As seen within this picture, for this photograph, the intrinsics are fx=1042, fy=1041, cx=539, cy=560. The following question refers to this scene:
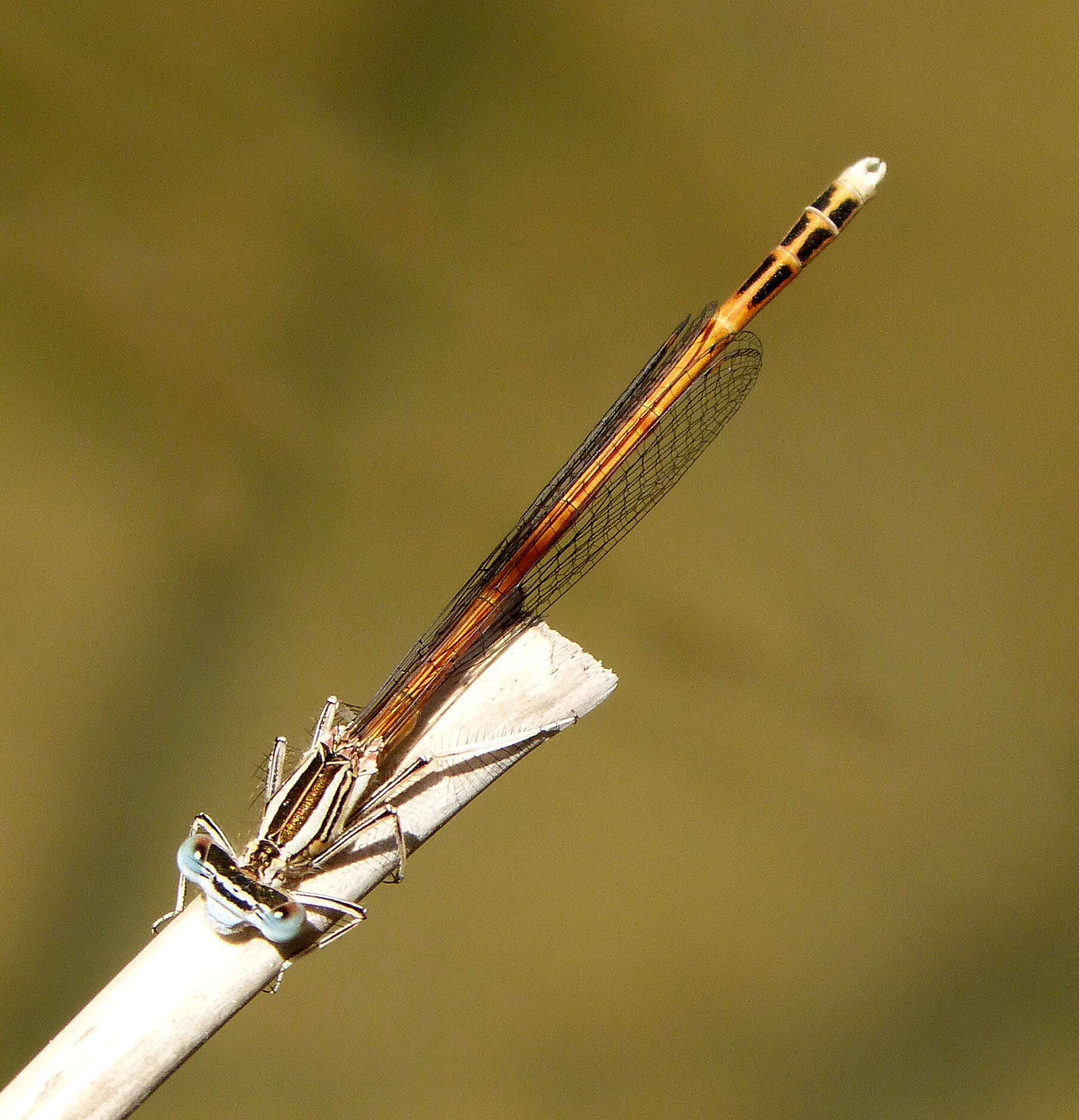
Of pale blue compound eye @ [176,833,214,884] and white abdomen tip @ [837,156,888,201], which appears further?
white abdomen tip @ [837,156,888,201]

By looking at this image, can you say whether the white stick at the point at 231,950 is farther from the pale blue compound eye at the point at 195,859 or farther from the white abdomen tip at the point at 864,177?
the white abdomen tip at the point at 864,177

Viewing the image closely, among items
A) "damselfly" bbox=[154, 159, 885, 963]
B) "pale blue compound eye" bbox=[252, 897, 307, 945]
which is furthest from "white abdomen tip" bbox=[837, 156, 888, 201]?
"pale blue compound eye" bbox=[252, 897, 307, 945]

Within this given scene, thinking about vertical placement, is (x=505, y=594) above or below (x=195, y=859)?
above

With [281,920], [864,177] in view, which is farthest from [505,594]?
[864,177]

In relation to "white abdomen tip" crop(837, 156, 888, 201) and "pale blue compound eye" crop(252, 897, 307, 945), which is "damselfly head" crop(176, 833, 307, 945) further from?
"white abdomen tip" crop(837, 156, 888, 201)

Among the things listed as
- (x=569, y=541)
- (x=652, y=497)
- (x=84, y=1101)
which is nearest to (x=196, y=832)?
(x=84, y=1101)

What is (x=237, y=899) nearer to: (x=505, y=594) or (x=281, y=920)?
(x=281, y=920)

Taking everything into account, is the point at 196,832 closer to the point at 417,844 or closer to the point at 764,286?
the point at 417,844
